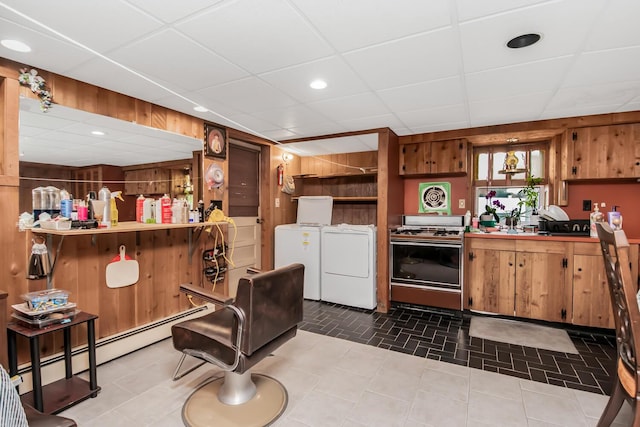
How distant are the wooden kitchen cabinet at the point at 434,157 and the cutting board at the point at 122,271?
3422 mm

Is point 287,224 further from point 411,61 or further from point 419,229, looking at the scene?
point 411,61

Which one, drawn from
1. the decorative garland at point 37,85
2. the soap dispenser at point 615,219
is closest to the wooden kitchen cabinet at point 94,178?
the decorative garland at point 37,85

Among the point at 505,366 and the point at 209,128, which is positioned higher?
the point at 209,128

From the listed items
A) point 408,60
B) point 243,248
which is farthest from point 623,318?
point 243,248

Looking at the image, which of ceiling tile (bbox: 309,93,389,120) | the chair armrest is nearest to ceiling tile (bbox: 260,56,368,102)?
ceiling tile (bbox: 309,93,389,120)

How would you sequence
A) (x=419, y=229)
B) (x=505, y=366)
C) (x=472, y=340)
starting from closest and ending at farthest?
(x=505, y=366) < (x=472, y=340) < (x=419, y=229)

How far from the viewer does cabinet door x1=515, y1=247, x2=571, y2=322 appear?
3406 millimetres

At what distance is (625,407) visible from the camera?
2.12 meters

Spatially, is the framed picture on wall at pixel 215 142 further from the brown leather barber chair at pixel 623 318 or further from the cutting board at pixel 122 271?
the brown leather barber chair at pixel 623 318

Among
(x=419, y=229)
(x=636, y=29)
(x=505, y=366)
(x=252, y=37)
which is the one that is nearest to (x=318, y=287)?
(x=419, y=229)

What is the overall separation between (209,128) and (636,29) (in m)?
3.52

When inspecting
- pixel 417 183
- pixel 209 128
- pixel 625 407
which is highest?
pixel 209 128

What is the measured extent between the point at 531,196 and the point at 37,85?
5.09m

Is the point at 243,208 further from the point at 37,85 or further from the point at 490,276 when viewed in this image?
the point at 490,276
